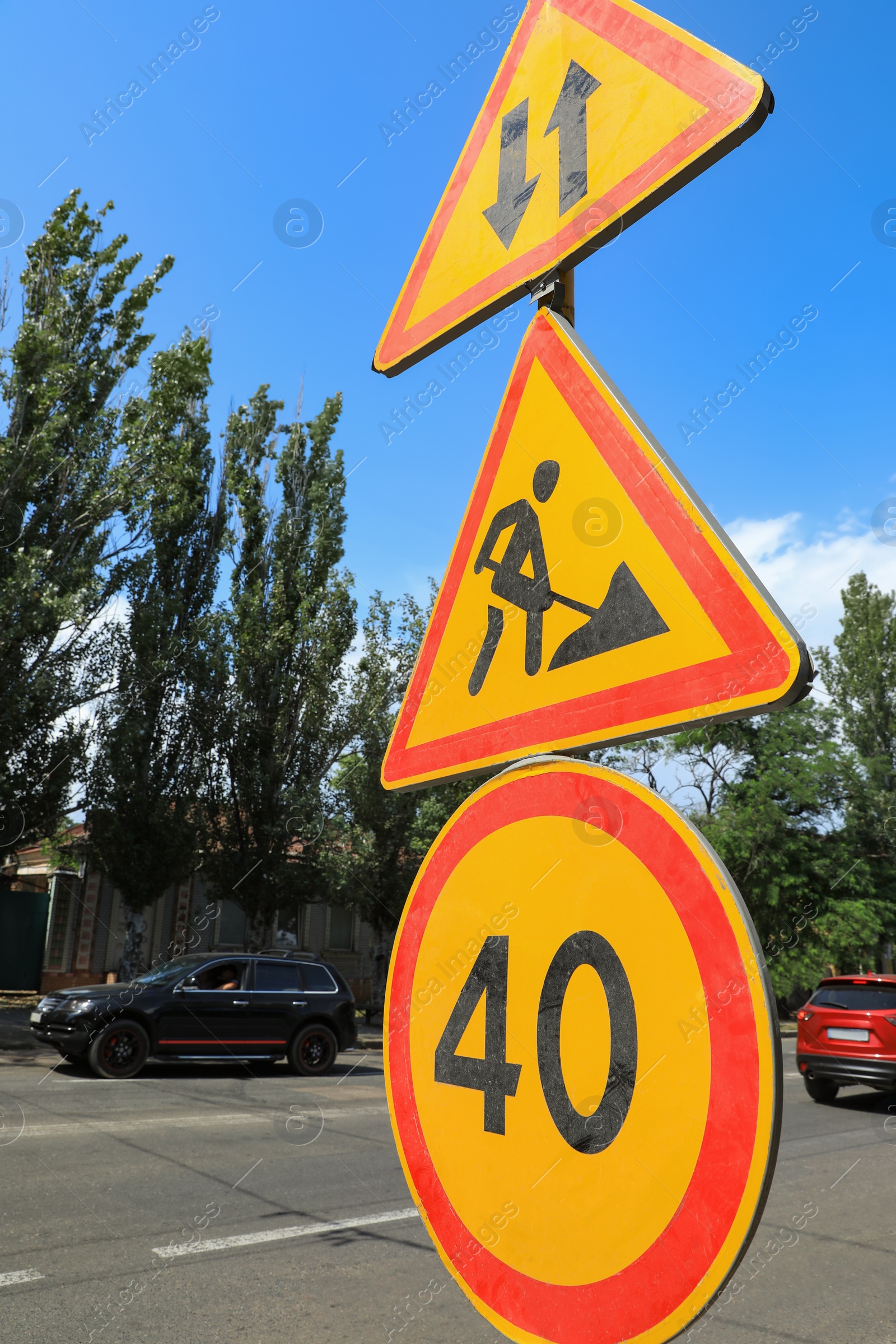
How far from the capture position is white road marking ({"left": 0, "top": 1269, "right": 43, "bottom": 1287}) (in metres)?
4.37

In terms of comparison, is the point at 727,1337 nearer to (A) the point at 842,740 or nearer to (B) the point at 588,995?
(B) the point at 588,995

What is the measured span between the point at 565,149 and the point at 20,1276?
18.0ft

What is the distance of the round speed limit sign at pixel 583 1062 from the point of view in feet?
2.80

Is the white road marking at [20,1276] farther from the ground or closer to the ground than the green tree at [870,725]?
closer to the ground

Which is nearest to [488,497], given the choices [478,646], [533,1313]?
[478,646]

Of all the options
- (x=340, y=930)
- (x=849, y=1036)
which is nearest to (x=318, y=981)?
(x=849, y=1036)

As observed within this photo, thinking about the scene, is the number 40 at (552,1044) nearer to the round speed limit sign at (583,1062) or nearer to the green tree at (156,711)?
the round speed limit sign at (583,1062)

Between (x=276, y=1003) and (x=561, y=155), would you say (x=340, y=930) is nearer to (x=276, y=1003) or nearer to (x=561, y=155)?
(x=276, y=1003)

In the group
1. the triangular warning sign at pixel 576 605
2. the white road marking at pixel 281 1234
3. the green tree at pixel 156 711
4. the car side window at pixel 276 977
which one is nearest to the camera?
the triangular warning sign at pixel 576 605

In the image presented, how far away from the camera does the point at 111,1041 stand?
39.5 ft

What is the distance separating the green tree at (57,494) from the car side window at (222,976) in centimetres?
566

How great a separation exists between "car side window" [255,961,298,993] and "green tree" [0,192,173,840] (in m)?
6.11

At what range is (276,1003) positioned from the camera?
1377cm

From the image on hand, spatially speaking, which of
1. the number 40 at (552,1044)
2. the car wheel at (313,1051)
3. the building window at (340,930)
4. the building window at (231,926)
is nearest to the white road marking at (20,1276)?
the number 40 at (552,1044)
